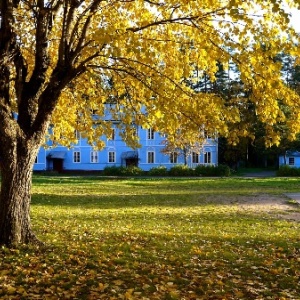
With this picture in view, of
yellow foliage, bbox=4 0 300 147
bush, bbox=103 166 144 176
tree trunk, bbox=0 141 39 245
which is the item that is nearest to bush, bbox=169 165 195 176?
bush, bbox=103 166 144 176

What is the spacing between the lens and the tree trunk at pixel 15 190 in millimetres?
7305

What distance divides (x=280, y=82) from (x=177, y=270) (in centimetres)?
322

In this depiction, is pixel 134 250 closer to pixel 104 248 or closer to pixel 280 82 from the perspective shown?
pixel 104 248

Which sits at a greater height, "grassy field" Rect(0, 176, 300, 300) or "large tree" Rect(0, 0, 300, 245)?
"large tree" Rect(0, 0, 300, 245)

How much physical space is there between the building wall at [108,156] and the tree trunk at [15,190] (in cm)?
4961

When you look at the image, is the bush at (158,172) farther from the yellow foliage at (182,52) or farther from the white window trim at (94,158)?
the yellow foliage at (182,52)

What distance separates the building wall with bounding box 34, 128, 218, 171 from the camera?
57.5 metres

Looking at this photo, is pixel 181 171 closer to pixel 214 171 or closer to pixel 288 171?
pixel 214 171

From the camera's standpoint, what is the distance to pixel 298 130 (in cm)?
732

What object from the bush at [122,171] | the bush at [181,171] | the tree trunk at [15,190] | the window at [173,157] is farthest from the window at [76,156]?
the tree trunk at [15,190]

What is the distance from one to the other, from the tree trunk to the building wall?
49.6 metres

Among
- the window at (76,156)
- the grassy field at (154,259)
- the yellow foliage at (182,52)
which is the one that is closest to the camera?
the grassy field at (154,259)

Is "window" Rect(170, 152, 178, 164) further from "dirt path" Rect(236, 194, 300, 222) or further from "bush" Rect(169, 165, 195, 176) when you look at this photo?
"dirt path" Rect(236, 194, 300, 222)

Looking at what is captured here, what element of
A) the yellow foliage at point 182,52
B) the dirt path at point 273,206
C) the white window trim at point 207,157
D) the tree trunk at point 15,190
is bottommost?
the dirt path at point 273,206
